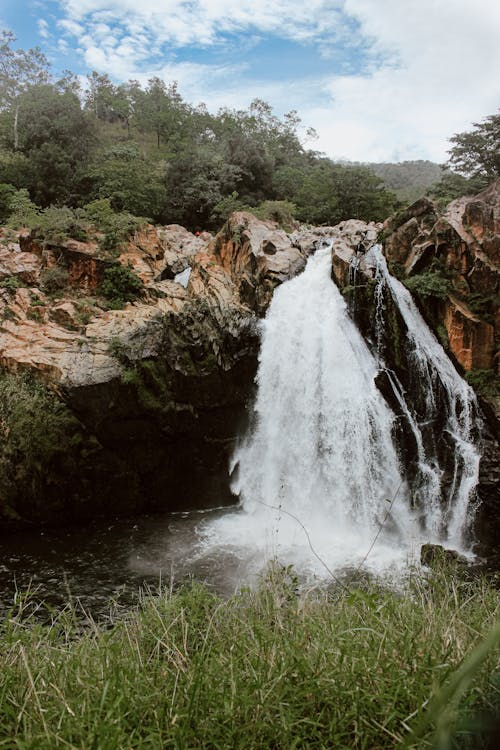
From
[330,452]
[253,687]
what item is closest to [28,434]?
[330,452]

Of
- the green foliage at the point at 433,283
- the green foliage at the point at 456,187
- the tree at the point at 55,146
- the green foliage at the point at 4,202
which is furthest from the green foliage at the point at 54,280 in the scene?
the green foliage at the point at 456,187

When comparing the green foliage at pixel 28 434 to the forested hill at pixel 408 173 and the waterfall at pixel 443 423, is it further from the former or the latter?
the forested hill at pixel 408 173

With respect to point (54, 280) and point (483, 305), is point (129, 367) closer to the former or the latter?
point (54, 280)

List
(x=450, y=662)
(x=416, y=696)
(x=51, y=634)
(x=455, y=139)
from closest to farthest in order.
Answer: (x=416, y=696) → (x=450, y=662) → (x=51, y=634) → (x=455, y=139)

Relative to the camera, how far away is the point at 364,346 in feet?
38.3

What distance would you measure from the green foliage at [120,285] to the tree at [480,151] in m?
15.3

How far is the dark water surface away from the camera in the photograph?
728 centimetres

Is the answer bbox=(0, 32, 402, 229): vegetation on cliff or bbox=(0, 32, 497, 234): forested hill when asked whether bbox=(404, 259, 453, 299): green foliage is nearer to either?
bbox=(0, 32, 497, 234): forested hill

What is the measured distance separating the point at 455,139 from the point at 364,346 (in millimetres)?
13861

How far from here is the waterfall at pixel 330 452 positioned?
9461mm

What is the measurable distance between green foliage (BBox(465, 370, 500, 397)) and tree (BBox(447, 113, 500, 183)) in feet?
39.4

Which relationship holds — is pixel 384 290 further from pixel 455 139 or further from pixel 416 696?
pixel 455 139

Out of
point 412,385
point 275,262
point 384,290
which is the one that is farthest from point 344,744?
point 275,262

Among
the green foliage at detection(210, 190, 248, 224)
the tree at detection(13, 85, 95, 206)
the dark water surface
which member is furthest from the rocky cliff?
the tree at detection(13, 85, 95, 206)
